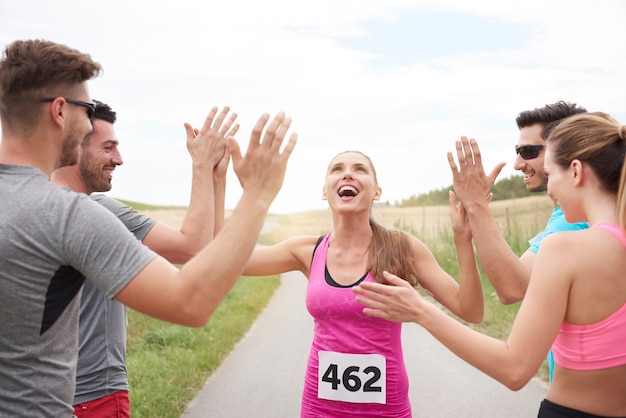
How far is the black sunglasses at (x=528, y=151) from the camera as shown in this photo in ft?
13.6

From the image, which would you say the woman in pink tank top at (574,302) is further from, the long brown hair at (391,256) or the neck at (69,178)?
the neck at (69,178)

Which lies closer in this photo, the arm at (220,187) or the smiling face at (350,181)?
the arm at (220,187)

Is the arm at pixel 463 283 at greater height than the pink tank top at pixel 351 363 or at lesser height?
greater

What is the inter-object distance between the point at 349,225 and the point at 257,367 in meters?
4.88

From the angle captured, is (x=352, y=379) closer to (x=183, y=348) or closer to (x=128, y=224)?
(x=128, y=224)

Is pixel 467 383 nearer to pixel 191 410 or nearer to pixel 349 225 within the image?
pixel 191 410

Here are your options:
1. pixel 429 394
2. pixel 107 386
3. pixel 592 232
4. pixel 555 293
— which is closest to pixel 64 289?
pixel 107 386

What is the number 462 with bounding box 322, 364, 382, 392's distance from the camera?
352 centimetres

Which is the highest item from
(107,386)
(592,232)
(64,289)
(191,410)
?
(592,232)

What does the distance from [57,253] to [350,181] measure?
7.41 feet

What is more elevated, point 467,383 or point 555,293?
point 555,293

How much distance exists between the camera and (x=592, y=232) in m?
2.32

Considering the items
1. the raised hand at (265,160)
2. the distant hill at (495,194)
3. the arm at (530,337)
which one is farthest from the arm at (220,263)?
the distant hill at (495,194)

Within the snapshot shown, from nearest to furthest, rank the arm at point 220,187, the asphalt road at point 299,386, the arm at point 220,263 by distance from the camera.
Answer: the arm at point 220,263
the arm at point 220,187
the asphalt road at point 299,386
